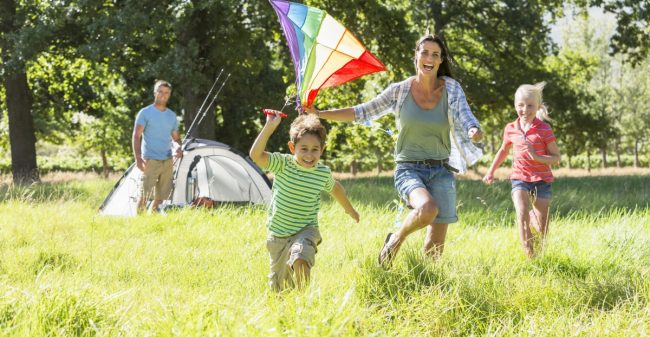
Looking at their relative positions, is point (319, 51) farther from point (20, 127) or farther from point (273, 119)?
point (20, 127)

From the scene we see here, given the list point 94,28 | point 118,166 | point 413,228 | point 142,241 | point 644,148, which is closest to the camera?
point 413,228

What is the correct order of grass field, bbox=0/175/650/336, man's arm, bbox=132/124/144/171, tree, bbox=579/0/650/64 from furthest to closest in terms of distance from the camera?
tree, bbox=579/0/650/64
man's arm, bbox=132/124/144/171
grass field, bbox=0/175/650/336

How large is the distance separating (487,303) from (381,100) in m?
1.71

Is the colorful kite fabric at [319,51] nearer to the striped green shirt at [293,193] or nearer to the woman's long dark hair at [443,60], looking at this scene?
the woman's long dark hair at [443,60]

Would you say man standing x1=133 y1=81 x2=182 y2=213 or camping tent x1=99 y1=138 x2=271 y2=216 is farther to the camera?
camping tent x1=99 y1=138 x2=271 y2=216

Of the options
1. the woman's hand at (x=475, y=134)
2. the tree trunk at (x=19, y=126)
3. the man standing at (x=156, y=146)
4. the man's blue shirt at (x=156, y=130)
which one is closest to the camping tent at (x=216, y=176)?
the man standing at (x=156, y=146)

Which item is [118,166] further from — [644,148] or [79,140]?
[644,148]

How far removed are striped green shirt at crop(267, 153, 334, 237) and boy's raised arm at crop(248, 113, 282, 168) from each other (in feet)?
0.18

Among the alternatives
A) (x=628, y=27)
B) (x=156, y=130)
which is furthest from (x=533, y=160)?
(x=628, y=27)

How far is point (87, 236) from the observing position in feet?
21.9

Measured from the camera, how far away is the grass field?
330 centimetres

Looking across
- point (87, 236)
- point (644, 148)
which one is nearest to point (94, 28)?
point (87, 236)

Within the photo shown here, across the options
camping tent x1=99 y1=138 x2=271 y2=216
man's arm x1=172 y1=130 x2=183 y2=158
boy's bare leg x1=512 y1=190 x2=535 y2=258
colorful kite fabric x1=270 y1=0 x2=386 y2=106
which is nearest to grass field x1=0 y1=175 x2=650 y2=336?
boy's bare leg x1=512 y1=190 x2=535 y2=258

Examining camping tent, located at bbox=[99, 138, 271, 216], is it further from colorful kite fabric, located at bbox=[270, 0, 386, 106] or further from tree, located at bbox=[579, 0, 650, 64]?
tree, located at bbox=[579, 0, 650, 64]
